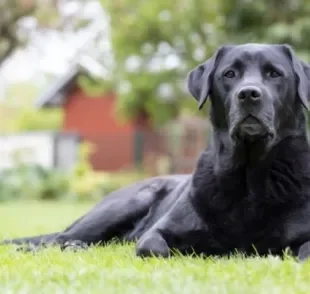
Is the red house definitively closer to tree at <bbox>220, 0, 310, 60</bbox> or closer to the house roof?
the house roof

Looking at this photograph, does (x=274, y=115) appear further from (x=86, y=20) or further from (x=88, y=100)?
(x=88, y=100)

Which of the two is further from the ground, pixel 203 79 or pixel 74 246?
pixel 203 79

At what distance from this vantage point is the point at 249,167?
496cm

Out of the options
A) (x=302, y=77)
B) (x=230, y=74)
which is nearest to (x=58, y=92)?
(x=230, y=74)

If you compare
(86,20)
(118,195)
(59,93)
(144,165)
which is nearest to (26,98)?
(59,93)

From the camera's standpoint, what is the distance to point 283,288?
3408mm

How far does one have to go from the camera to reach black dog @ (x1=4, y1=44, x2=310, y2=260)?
4684 mm

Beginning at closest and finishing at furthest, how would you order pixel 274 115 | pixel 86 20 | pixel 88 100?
pixel 274 115
pixel 86 20
pixel 88 100

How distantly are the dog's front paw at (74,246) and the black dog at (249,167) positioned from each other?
65cm

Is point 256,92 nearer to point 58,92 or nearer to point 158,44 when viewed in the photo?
point 158,44

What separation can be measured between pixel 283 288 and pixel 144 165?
1816 cm

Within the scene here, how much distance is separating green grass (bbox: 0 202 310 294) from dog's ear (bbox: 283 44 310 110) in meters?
1.18

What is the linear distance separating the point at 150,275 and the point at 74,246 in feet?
6.06

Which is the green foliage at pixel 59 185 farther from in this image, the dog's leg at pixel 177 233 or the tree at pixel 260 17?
the dog's leg at pixel 177 233
